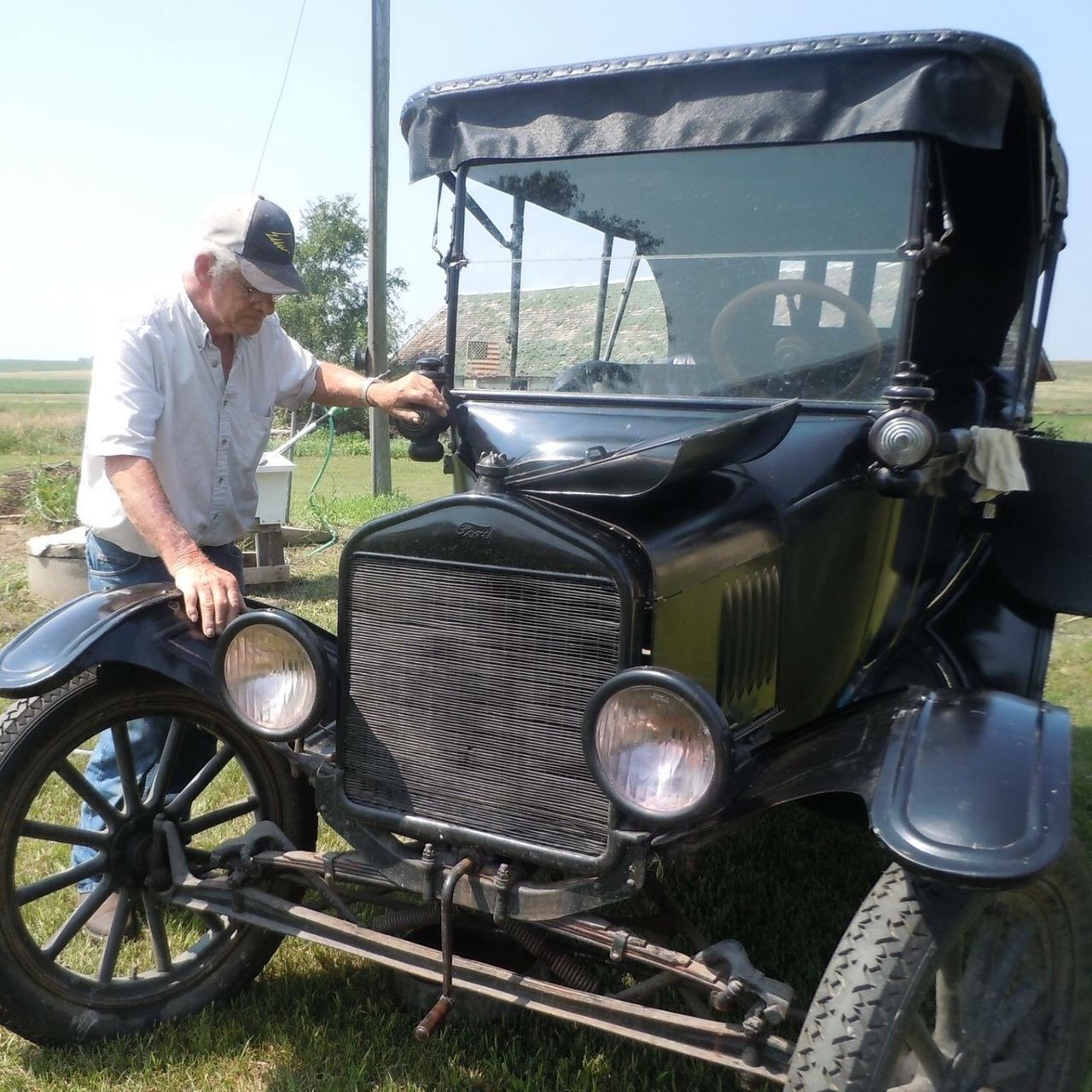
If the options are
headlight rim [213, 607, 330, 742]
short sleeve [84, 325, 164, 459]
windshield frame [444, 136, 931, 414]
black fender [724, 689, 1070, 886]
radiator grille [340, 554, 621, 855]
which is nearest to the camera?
black fender [724, 689, 1070, 886]

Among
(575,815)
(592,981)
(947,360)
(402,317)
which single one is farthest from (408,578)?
(402,317)

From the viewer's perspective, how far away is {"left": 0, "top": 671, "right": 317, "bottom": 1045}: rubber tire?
92.2 inches

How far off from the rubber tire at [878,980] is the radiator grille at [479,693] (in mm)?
488

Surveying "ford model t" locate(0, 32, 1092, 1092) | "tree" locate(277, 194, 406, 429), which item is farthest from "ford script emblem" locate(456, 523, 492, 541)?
"tree" locate(277, 194, 406, 429)

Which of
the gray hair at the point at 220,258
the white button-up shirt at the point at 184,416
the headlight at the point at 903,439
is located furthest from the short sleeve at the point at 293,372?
the headlight at the point at 903,439

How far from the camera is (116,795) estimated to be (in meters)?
3.08

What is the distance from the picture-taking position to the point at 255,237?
2779 mm

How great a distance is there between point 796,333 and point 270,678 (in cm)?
154

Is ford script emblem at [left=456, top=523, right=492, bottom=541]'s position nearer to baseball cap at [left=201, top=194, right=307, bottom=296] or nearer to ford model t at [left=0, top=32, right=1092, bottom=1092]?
ford model t at [left=0, top=32, right=1092, bottom=1092]

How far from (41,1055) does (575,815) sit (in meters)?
1.46

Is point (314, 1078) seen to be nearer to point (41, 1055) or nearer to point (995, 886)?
point (41, 1055)

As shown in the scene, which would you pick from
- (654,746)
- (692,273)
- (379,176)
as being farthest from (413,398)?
(379,176)

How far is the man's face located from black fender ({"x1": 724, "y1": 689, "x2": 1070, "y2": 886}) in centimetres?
183

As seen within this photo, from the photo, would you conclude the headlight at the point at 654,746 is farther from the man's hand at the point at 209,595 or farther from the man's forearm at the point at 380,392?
the man's forearm at the point at 380,392
